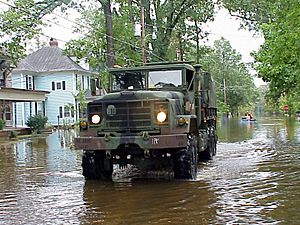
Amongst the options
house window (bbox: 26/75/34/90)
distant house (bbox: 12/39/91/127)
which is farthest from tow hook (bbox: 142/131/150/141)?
house window (bbox: 26/75/34/90)

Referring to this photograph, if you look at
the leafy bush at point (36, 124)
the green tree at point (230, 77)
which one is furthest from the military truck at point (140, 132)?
the green tree at point (230, 77)

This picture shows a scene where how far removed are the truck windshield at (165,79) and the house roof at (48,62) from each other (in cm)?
3816

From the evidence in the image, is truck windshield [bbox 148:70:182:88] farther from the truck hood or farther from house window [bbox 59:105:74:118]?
house window [bbox 59:105:74:118]

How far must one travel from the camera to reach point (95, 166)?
11633 mm

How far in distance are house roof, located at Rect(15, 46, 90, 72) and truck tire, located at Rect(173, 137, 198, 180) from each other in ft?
131

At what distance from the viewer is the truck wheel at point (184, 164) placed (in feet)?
36.2

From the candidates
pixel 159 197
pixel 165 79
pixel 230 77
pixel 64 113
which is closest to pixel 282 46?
pixel 165 79

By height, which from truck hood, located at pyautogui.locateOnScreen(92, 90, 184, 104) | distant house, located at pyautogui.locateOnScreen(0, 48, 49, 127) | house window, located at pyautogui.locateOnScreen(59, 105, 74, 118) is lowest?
truck hood, located at pyautogui.locateOnScreen(92, 90, 184, 104)

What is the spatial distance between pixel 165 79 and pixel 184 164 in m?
2.37

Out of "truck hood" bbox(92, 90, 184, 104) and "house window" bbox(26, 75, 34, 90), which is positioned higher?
"house window" bbox(26, 75, 34, 90)

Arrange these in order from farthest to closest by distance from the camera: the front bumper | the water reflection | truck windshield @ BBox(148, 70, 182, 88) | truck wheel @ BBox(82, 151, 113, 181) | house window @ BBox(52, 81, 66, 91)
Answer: house window @ BBox(52, 81, 66, 91) → truck windshield @ BBox(148, 70, 182, 88) → truck wheel @ BBox(82, 151, 113, 181) → the front bumper → the water reflection

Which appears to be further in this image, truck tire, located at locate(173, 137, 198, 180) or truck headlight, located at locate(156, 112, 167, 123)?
truck tire, located at locate(173, 137, 198, 180)

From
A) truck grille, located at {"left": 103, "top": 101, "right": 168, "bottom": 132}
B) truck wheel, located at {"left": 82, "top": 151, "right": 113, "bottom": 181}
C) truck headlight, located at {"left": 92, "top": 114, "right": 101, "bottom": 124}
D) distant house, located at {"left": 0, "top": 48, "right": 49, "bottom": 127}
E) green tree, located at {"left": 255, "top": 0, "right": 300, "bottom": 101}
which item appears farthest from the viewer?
distant house, located at {"left": 0, "top": 48, "right": 49, "bottom": 127}

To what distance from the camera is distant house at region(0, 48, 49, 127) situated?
117ft
